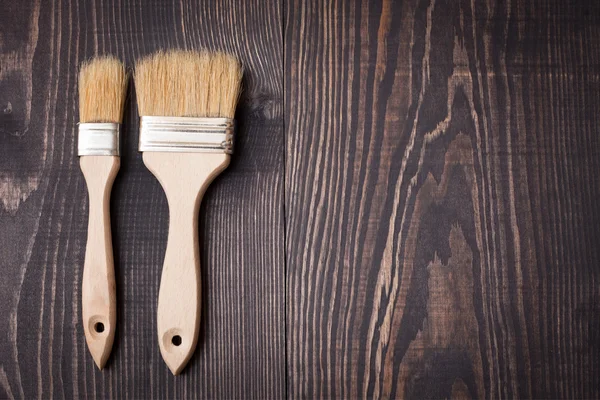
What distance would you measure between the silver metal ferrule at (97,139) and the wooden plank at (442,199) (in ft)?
0.68

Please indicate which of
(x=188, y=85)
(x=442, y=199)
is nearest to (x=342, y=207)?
(x=442, y=199)

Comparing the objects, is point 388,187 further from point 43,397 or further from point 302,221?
point 43,397

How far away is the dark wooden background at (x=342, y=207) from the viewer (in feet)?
2.64

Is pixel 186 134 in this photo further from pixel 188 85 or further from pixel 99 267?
pixel 99 267

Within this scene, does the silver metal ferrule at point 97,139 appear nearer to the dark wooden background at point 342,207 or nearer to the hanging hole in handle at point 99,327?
the dark wooden background at point 342,207

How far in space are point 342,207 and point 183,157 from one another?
195 mm

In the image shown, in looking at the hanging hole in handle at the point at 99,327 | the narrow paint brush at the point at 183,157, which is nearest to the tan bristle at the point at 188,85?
the narrow paint brush at the point at 183,157

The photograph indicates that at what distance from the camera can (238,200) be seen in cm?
82

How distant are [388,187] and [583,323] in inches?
11.0

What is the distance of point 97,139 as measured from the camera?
2.61ft

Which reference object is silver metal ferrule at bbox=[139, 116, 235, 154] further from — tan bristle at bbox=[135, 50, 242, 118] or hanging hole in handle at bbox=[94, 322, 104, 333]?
hanging hole in handle at bbox=[94, 322, 104, 333]

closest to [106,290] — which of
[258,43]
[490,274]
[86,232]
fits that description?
[86,232]

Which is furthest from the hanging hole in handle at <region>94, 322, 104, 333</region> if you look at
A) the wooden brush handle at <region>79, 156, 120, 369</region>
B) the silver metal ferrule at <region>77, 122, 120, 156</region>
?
the silver metal ferrule at <region>77, 122, 120, 156</region>

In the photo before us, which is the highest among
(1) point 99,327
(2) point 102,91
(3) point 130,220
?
(2) point 102,91
